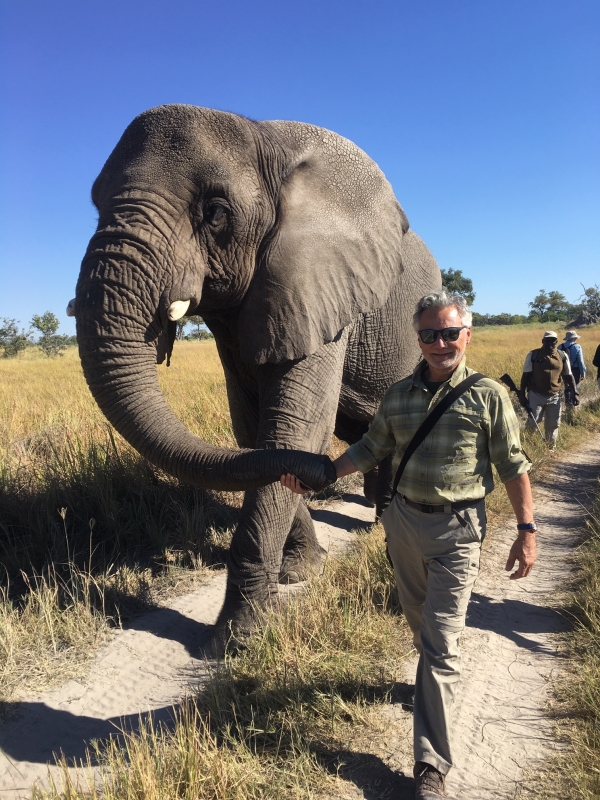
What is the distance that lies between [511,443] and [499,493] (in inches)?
164

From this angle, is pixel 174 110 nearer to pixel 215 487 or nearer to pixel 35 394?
pixel 215 487

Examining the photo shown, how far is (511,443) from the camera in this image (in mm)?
2412

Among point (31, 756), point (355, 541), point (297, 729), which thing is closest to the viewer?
point (297, 729)

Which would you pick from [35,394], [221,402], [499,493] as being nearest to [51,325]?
[35,394]

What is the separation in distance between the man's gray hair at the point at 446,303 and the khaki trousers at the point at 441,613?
2.59ft

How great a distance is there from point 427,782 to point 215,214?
116 inches

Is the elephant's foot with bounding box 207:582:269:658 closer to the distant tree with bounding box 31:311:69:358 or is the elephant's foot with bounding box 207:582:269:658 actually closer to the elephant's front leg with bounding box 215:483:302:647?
the elephant's front leg with bounding box 215:483:302:647

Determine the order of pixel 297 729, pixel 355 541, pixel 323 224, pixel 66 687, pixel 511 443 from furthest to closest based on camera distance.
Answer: pixel 355 541, pixel 323 224, pixel 66 687, pixel 297 729, pixel 511 443

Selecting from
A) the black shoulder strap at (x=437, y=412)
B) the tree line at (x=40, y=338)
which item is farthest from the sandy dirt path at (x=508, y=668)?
the tree line at (x=40, y=338)

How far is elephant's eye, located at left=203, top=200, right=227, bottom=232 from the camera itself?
3.41 meters

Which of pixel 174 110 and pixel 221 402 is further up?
pixel 174 110

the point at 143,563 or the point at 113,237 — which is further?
the point at 143,563

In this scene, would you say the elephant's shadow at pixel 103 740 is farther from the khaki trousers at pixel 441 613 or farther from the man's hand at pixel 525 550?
the man's hand at pixel 525 550

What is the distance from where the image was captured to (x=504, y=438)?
2414 millimetres
